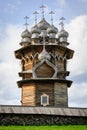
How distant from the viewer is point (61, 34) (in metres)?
32.2

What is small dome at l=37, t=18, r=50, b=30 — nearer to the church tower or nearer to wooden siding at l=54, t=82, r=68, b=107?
the church tower

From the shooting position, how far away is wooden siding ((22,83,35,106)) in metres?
29.4

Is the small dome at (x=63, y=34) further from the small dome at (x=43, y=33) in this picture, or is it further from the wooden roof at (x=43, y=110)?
the wooden roof at (x=43, y=110)

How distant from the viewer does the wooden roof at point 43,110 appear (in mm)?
22297

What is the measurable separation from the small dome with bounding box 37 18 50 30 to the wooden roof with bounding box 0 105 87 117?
10.3m

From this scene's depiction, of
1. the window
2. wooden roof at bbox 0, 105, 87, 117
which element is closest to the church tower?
the window

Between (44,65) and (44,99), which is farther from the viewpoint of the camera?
(44,65)

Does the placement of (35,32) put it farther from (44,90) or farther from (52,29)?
(44,90)

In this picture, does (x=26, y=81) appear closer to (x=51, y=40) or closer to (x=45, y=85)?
(x=45, y=85)

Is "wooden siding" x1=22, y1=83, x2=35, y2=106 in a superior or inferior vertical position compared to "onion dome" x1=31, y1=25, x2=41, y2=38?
inferior

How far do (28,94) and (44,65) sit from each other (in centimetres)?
275

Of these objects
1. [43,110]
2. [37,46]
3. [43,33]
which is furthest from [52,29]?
[43,110]

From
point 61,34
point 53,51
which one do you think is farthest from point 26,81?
point 61,34

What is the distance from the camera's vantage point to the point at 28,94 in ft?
97.7
